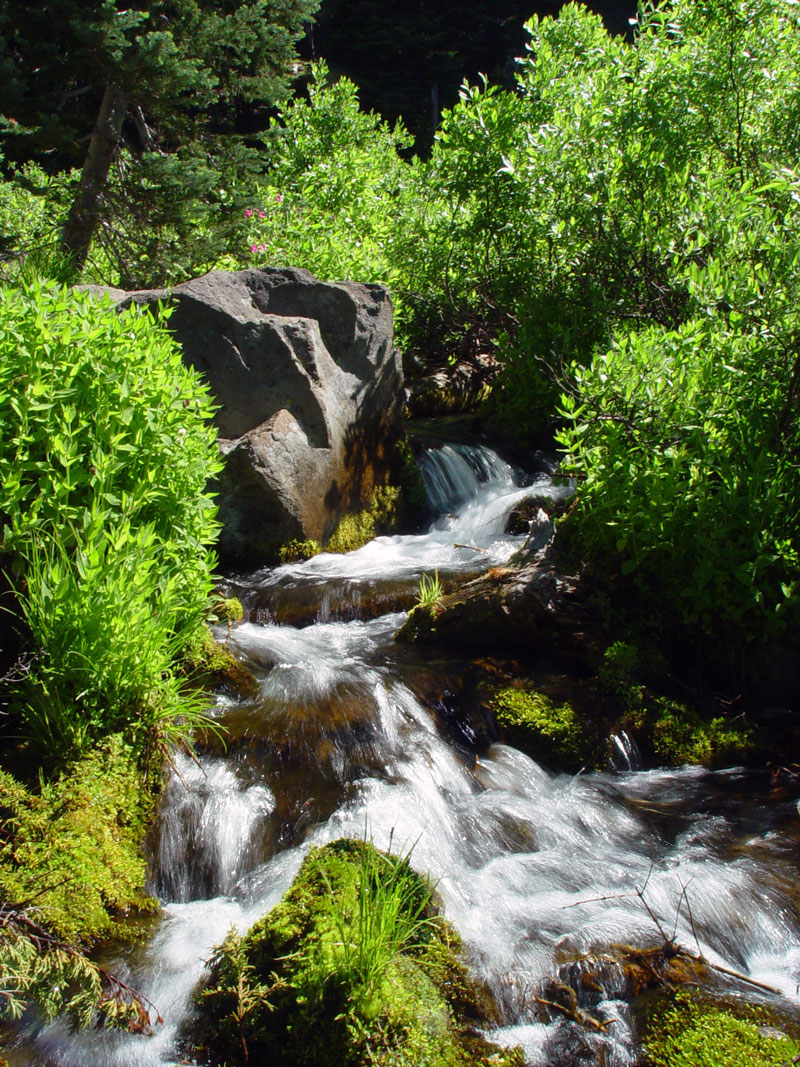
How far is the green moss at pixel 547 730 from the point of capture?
4.93 meters

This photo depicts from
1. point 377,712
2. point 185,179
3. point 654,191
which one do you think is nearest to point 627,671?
point 377,712

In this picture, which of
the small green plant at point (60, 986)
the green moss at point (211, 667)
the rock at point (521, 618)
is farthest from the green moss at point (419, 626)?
the small green plant at point (60, 986)

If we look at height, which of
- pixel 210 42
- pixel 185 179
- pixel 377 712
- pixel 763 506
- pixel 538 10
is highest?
pixel 538 10

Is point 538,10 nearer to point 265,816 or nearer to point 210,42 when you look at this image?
point 210,42

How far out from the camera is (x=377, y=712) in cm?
489

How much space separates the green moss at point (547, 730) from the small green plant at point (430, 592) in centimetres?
120

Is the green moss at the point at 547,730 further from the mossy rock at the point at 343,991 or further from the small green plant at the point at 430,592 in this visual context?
the mossy rock at the point at 343,991

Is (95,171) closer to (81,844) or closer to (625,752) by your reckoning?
(81,844)

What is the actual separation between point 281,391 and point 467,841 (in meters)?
5.33

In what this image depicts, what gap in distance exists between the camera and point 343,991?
103 inches

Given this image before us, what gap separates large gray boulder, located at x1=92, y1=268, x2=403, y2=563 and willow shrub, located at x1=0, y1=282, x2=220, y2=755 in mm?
2802

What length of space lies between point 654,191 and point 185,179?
262 inches

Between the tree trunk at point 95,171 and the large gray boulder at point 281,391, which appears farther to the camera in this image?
the tree trunk at point 95,171

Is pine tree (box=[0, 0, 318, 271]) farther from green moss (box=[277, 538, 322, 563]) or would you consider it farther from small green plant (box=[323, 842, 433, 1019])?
small green plant (box=[323, 842, 433, 1019])
